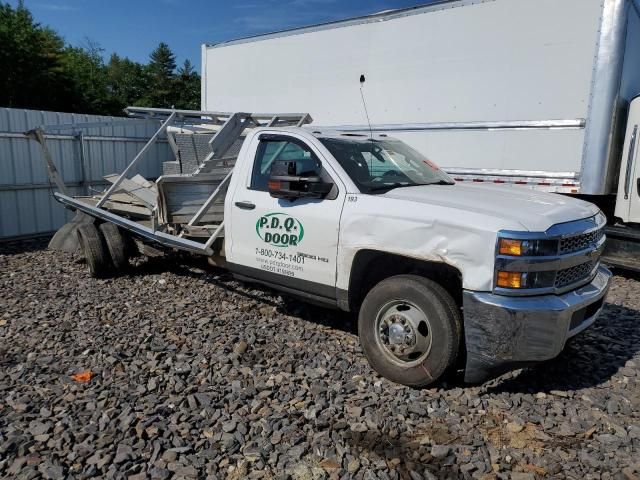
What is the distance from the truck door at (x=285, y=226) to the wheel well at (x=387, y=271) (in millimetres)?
202

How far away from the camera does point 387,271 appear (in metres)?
4.27

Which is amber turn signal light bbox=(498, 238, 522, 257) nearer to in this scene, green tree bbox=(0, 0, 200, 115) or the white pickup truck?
the white pickup truck

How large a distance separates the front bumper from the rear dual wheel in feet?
16.5

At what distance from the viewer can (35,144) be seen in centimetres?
979

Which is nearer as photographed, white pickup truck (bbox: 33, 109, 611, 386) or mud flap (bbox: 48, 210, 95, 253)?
white pickup truck (bbox: 33, 109, 611, 386)

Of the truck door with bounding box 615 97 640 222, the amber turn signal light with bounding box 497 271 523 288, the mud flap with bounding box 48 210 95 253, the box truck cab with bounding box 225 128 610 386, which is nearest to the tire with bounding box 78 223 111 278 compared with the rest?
the mud flap with bounding box 48 210 95 253

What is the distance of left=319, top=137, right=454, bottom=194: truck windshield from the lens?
4.48m

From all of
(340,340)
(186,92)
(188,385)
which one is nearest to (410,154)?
(340,340)

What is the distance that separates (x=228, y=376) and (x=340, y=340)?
1218 millimetres

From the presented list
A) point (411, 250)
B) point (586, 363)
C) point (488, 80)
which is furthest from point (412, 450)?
point (488, 80)

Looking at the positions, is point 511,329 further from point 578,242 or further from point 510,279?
point 578,242

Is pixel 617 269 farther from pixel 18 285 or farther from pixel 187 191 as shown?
pixel 18 285

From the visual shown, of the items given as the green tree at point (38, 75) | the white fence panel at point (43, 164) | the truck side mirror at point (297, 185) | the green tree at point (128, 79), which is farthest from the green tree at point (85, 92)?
the truck side mirror at point (297, 185)

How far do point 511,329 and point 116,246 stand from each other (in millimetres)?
5340
